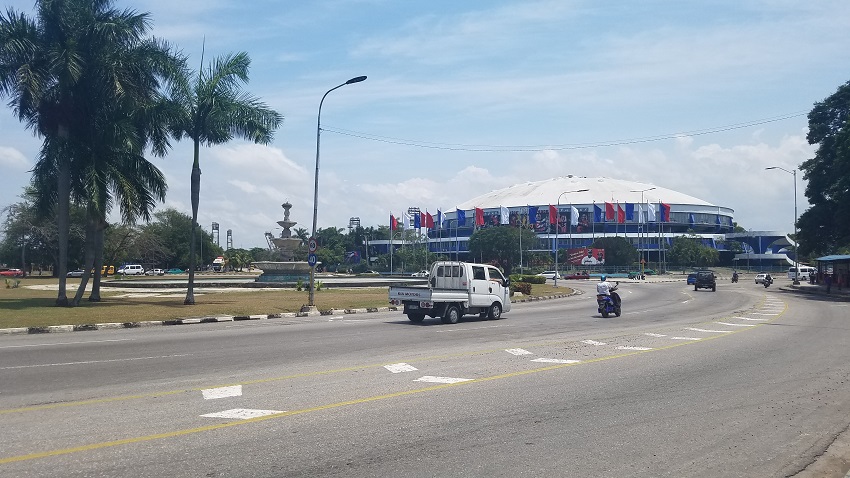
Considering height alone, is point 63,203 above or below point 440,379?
above

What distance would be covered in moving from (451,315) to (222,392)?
1465 cm

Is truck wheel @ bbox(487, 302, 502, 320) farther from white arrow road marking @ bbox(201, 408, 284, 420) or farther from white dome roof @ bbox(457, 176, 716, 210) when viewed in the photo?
white dome roof @ bbox(457, 176, 716, 210)

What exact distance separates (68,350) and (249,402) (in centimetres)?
854

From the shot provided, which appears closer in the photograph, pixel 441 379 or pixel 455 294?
pixel 441 379

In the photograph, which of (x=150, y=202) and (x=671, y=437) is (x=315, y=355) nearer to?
(x=671, y=437)

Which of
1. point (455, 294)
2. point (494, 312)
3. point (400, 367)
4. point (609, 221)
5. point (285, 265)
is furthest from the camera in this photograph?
point (609, 221)

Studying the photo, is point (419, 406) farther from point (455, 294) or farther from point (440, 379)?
point (455, 294)

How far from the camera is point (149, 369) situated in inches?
514

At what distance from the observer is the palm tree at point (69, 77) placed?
96.9 ft

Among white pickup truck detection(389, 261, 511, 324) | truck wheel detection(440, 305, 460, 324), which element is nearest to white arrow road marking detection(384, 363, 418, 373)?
white pickup truck detection(389, 261, 511, 324)

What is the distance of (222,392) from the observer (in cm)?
1059

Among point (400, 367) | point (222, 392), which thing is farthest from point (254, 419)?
point (400, 367)

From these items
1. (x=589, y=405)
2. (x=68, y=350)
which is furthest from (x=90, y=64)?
(x=589, y=405)

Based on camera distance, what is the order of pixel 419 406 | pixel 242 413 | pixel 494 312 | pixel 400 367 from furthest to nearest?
1. pixel 494 312
2. pixel 400 367
3. pixel 419 406
4. pixel 242 413
